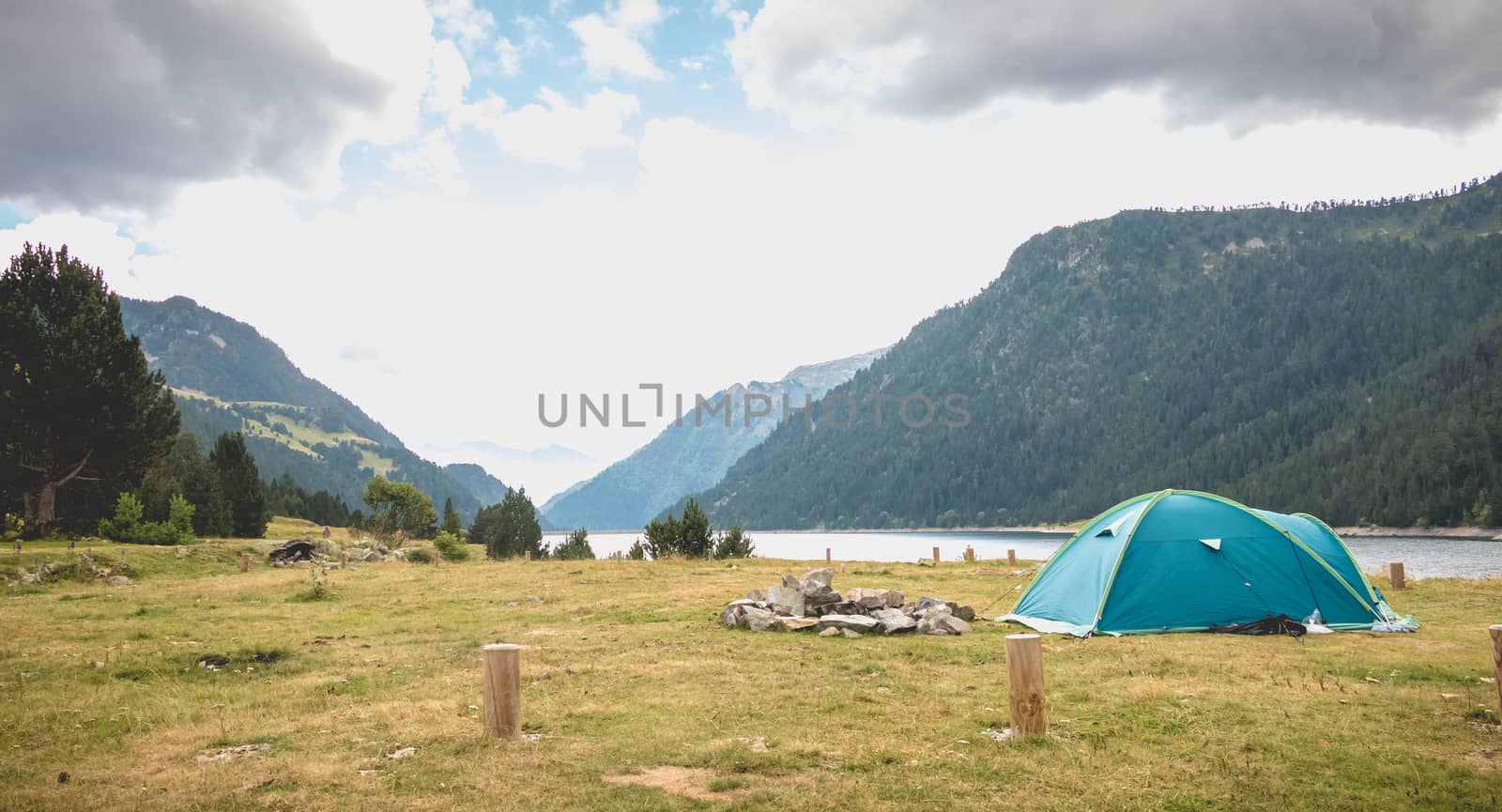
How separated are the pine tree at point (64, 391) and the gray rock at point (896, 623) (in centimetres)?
3979

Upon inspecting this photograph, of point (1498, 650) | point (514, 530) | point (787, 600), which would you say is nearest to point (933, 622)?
point (787, 600)

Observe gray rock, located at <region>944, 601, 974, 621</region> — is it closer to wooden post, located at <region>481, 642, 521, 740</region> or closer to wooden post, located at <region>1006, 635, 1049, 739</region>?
wooden post, located at <region>1006, 635, 1049, 739</region>

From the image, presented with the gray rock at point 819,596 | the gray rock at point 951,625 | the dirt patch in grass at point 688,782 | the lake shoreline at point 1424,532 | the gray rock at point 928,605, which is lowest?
the lake shoreline at point 1424,532

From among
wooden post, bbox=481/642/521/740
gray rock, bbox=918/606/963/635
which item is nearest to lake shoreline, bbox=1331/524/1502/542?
gray rock, bbox=918/606/963/635

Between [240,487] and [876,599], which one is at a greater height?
[240,487]

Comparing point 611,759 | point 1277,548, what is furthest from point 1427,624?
point 611,759

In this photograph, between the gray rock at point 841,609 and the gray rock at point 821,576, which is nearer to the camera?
the gray rock at point 841,609

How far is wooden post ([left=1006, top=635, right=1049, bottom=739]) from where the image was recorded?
8766mm

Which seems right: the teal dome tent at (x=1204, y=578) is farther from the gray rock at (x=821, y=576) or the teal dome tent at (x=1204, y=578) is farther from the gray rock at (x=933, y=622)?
the gray rock at (x=821, y=576)

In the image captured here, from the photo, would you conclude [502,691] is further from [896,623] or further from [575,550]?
[575,550]

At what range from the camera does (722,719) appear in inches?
411

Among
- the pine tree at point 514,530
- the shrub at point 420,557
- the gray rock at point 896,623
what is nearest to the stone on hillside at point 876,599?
the gray rock at point 896,623

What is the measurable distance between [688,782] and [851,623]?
382 inches

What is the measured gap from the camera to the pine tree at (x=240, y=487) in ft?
204
